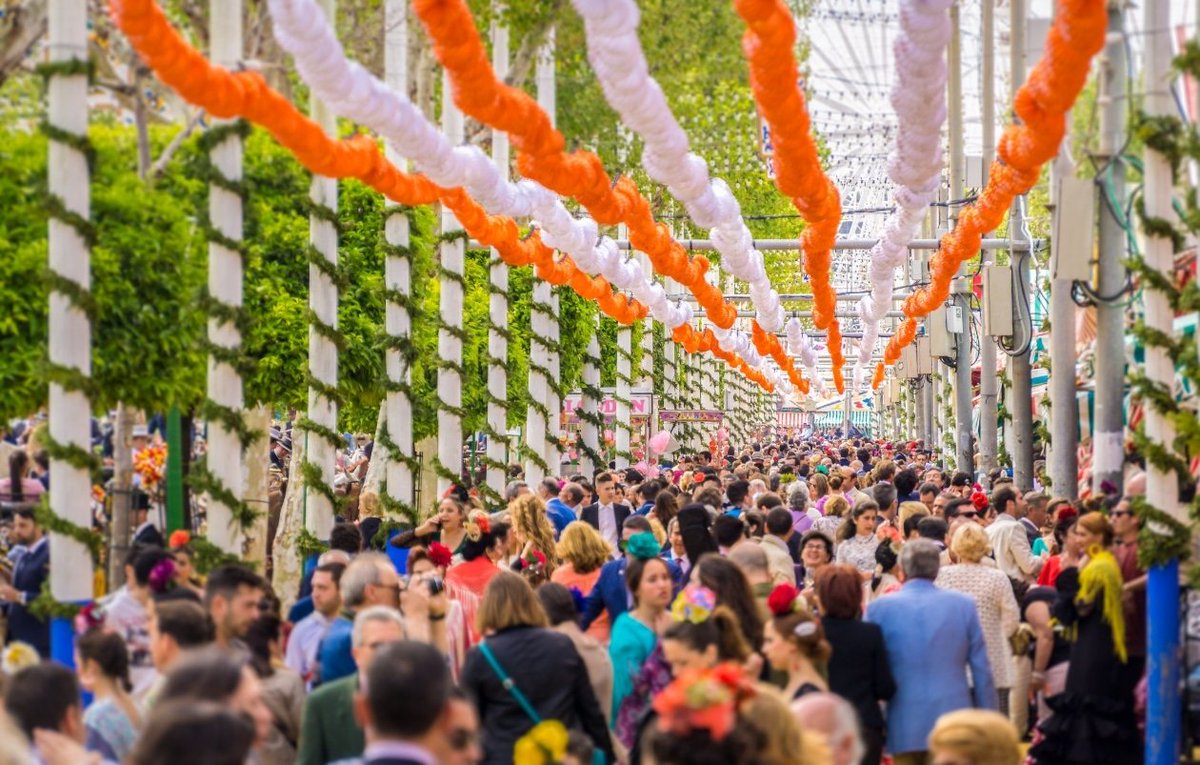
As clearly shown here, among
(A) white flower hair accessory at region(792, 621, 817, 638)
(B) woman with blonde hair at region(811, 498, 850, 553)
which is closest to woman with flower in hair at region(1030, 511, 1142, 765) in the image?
(A) white flower hair accessory at region(792, 621, 817, 638)

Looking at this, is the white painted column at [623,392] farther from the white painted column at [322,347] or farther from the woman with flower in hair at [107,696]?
the woman with flower in hair at [107,696]

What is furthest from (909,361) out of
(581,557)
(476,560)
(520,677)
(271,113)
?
(520,677)

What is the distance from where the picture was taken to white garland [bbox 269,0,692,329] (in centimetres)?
1055

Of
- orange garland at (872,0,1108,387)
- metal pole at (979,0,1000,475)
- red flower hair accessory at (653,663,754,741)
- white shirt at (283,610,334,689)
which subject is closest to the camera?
red flower hair accessory at (653,663,754,741)

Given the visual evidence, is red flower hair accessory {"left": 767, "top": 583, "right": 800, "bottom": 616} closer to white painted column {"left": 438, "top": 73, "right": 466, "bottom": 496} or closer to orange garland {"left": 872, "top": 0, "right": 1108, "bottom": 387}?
orange garland {"left": 872, "top": 0, "right": 1108, "bottom": 387}

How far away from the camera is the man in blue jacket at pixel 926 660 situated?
945 centimetres

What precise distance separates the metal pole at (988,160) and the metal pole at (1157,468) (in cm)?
1121

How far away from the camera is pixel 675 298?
41719 mm

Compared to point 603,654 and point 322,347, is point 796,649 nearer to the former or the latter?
point 603,654

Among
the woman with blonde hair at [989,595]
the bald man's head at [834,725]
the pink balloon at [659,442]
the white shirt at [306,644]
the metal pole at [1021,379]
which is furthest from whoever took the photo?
the pink balloon at [659,442]

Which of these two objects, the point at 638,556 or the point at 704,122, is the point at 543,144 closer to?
the point at 638,556

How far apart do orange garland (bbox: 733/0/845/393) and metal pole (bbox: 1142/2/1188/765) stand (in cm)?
194

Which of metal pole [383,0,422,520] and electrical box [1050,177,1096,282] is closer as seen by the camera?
electrical box [1050,177,1096,282]

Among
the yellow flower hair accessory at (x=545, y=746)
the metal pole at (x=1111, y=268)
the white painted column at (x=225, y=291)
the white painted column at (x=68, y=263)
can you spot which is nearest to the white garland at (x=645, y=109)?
the white painted column at (x=225, y=291)
